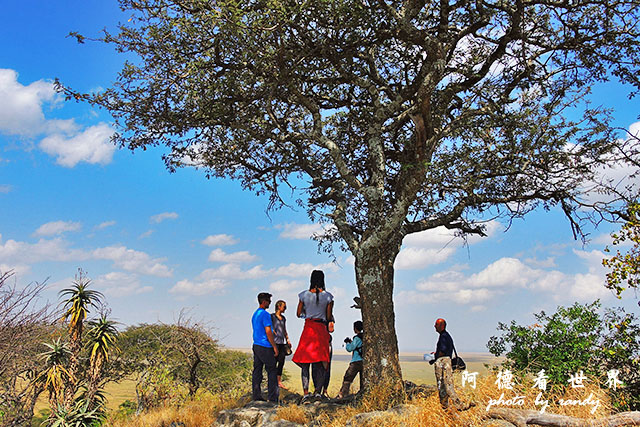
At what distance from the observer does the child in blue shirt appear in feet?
38.6

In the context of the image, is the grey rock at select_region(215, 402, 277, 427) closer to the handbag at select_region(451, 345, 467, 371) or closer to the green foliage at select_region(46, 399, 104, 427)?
the handbag at select_region(451, 345, 467, 371)

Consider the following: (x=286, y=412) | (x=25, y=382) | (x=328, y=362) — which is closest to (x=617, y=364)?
(x=328, y=362)

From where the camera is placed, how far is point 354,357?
38.9 ft

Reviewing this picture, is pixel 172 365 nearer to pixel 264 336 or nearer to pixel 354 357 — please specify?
pixel 264 336

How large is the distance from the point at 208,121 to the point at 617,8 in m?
10.2

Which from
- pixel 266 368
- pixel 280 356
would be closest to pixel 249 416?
pixel 266 368

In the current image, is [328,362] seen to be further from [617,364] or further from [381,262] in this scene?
[617,364]

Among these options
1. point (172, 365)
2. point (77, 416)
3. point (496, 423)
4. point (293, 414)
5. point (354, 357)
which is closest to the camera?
point (496, 423)

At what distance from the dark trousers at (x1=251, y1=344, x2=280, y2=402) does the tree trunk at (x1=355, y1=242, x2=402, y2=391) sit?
82.9 inches

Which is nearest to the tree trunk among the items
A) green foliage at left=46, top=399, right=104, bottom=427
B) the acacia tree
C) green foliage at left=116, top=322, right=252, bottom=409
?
the acacia tree

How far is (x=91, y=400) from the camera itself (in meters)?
14.3

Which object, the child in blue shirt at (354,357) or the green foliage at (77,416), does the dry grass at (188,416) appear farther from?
the child in blue shirt at (354,357)

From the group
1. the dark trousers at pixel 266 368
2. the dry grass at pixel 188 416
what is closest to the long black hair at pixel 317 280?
the dark trousers at pixel 266 368

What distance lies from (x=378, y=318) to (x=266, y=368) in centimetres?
284
